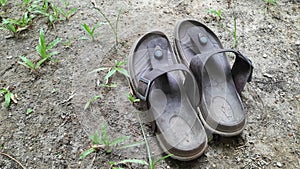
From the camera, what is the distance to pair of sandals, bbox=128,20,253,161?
4.02 ft

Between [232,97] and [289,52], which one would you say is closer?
[232,97]

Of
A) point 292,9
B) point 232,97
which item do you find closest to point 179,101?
→ point 232,97

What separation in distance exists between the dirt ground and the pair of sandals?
0.27ft

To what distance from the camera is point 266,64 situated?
160 cm

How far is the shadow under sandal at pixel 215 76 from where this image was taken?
49.9 inches

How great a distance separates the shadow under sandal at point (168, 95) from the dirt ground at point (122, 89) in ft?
0.26

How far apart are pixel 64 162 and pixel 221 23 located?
45.9 inches

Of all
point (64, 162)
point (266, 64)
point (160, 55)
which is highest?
point (160, 55)

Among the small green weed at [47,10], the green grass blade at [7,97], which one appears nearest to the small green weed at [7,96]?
the green grass blade at [7,97]

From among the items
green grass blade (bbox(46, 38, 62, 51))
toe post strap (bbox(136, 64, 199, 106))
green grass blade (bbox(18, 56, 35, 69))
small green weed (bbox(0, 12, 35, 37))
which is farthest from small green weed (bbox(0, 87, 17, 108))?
toe post strap (bbox(136, 64, 199, 106))

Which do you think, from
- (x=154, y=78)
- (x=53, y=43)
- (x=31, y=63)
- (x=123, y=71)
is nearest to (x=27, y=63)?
(x=31, y=63)

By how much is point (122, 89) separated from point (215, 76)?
17.2 inches

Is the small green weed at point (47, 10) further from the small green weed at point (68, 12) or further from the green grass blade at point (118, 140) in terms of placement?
the green grass blade at point (118, 140)

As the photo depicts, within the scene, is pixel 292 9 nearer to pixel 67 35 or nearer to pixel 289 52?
Answer: pixel 289 52
